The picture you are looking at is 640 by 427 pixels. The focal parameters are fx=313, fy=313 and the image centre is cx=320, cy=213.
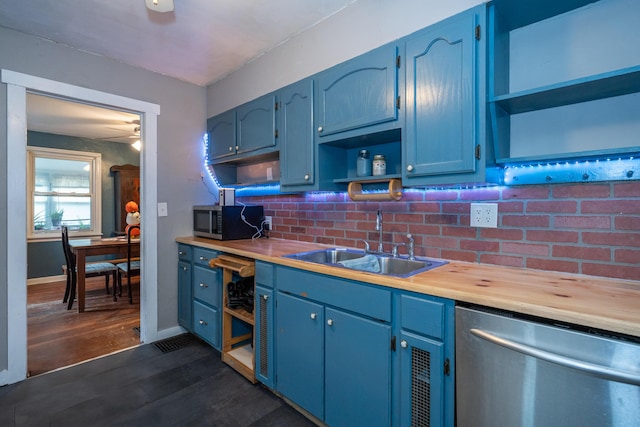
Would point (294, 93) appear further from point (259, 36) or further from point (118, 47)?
point (118, 47)

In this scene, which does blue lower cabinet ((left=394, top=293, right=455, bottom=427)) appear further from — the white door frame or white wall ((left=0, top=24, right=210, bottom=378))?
the white door frame

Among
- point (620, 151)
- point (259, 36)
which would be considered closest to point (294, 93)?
point (259, 36)

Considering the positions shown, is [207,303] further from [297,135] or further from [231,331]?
[297,135]

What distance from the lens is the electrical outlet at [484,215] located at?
160cm

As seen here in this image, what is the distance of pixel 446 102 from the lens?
1.49m

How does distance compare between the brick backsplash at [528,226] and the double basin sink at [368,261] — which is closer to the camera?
the brick backsplash at [528,226]

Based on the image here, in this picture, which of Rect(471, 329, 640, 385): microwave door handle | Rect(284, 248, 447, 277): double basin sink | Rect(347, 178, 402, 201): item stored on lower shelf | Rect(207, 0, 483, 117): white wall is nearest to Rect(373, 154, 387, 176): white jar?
Rect(347, 178, 402, 201): item stored on lower shelf

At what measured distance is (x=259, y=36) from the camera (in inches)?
90.6

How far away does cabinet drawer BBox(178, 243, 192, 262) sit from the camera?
2.76 metres

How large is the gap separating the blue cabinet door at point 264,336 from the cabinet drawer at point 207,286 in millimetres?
508

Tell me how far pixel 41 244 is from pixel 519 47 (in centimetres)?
635

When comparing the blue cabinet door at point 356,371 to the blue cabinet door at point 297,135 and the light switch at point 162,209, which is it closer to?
the blue cabinet door at point 297,135

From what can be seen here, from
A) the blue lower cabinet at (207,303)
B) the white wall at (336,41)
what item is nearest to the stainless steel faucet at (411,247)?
the white wall at (336,41)

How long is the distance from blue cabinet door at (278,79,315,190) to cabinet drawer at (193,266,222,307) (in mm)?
895
